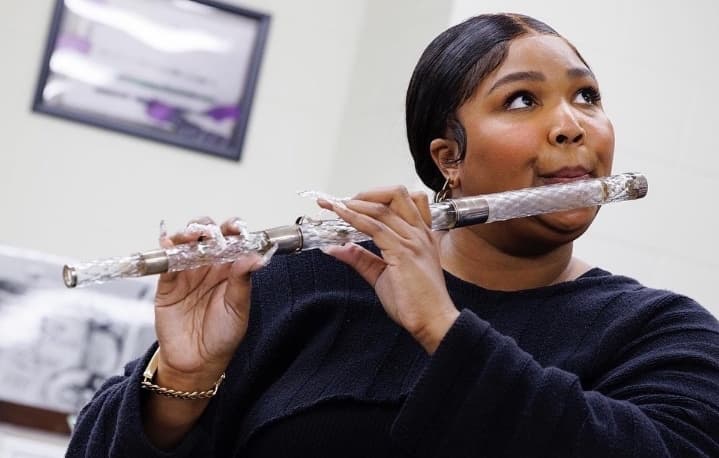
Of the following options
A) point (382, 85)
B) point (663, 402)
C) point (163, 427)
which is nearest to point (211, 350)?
point (163, 427)

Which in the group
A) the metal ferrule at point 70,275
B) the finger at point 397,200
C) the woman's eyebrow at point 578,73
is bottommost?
the metal ferrule at point 70,275

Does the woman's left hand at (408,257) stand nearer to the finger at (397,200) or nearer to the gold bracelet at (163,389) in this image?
the finger at (397,200)

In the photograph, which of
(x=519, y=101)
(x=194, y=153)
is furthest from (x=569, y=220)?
(x=194, y=153)

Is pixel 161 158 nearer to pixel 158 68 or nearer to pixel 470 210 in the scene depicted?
pixel 158 68

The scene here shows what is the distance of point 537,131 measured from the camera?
1166 mm

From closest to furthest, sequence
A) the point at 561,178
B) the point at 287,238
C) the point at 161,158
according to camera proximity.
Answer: the point at 287,238 → the point at 561,178 → the point at 161,158

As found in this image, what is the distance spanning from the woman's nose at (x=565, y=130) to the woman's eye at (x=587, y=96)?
6 centimetres

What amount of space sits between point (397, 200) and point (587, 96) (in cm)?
36

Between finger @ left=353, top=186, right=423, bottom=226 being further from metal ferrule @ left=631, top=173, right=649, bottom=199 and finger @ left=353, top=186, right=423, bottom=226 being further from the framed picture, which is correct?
the framed picture

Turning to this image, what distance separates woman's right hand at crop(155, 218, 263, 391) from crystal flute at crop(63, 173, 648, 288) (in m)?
0.08

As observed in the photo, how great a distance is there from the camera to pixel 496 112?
121cm

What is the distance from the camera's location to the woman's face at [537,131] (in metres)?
1.16

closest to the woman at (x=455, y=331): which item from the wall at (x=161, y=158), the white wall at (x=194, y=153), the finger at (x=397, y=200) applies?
the finger at (x=397, y=200)

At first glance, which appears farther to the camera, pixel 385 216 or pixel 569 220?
pixel 569 220
